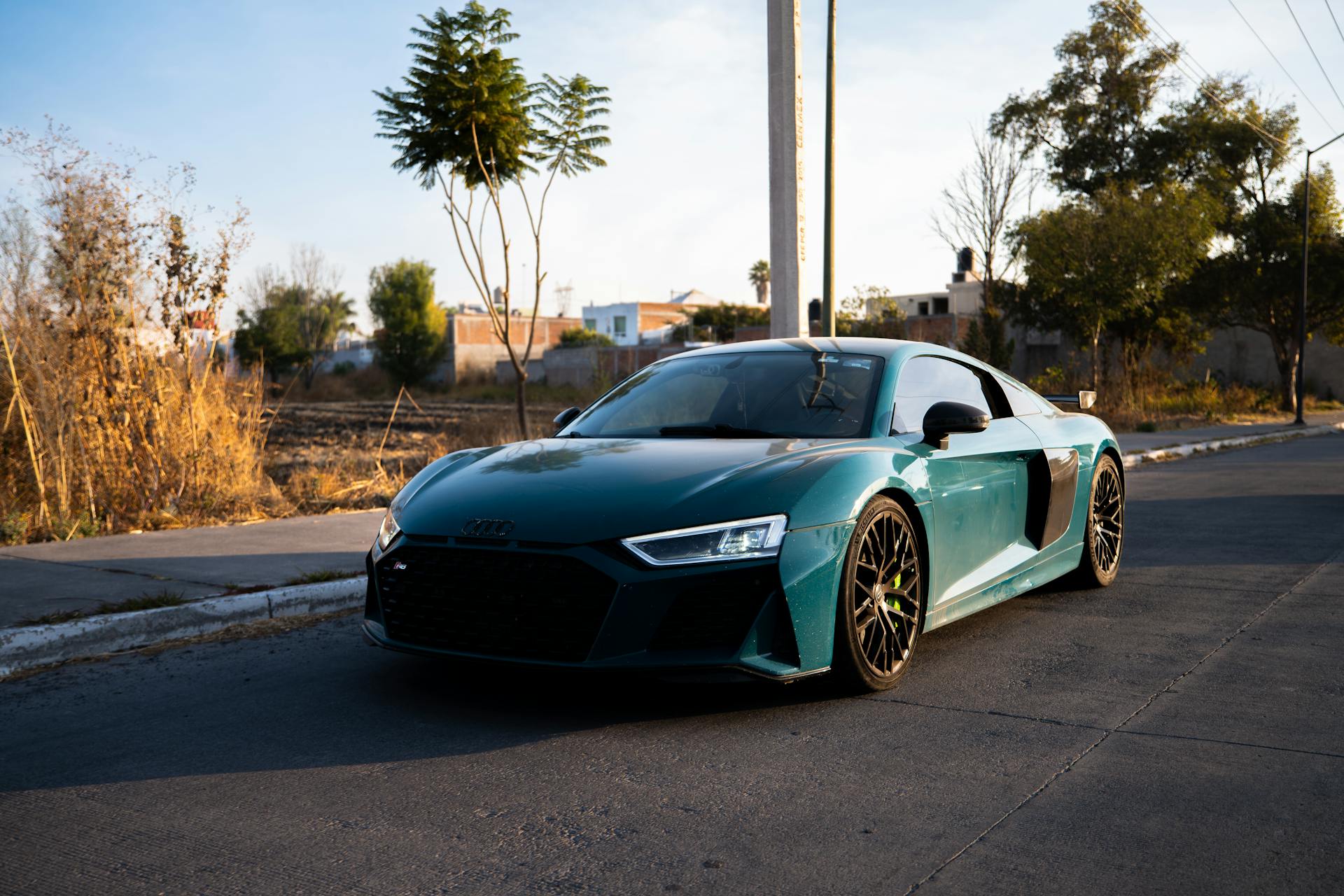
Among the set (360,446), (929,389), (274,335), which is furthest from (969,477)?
(274,335)

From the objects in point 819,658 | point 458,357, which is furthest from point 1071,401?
point 458,357

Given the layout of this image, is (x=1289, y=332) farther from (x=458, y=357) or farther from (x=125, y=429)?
(x=458, y=357)

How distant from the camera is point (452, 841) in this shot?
3.13 m

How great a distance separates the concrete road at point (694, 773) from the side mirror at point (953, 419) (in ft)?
3.36

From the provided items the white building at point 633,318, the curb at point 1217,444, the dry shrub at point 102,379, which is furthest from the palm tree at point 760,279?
the dry shrub at point 102,379

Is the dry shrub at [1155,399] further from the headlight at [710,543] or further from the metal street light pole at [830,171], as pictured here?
the headlight at [710,543]

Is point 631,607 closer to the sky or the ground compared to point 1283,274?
closer to the ground

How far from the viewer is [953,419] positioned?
489cm

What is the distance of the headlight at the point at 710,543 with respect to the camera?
12.9 feet

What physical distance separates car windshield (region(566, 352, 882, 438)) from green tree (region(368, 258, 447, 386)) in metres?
62.7

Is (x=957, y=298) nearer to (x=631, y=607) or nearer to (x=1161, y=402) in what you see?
(x=1161, y=402)

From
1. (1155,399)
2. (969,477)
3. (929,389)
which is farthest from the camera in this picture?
(1155,399)

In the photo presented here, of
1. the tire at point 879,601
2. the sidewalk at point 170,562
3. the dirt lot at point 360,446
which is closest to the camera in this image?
the tire at point 879,601

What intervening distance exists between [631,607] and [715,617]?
285 millimetres
